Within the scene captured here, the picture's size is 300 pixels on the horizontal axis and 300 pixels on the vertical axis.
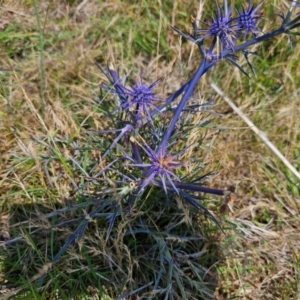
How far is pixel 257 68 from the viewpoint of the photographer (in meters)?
2.30

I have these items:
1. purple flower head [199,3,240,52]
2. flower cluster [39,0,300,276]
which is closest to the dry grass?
flower cluster [39,0,300,276]

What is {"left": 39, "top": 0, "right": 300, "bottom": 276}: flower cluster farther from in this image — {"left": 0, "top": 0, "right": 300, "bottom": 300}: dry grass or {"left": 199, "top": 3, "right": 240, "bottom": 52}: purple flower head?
{"left": 0, "top": 0, "right": 300, "bottom": 300}: dry grass

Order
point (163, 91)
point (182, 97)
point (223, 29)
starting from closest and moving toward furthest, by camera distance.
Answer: point (223, 29)
point (182, 97)
point (163, 91)

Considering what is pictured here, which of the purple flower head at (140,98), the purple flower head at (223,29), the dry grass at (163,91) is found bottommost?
the dry grass at (163,91)

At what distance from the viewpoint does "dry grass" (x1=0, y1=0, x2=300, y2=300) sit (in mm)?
1920

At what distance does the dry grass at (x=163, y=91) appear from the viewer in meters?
1.92

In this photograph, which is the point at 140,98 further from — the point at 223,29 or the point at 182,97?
the point at 223,29

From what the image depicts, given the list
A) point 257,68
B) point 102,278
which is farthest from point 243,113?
point 102,278

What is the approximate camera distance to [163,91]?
2.16 metres

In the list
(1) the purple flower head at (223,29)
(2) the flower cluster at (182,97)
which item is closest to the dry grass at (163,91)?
(2) the flower cluster at (182,97)

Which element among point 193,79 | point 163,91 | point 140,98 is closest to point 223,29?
point 193,79

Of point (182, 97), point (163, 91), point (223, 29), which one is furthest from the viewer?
point (163, 91)

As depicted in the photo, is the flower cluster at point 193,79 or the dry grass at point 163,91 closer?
the flower cluster at point 193,79

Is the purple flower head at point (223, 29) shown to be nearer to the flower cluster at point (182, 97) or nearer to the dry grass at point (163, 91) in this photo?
the flower cluster at point (182, 97)
